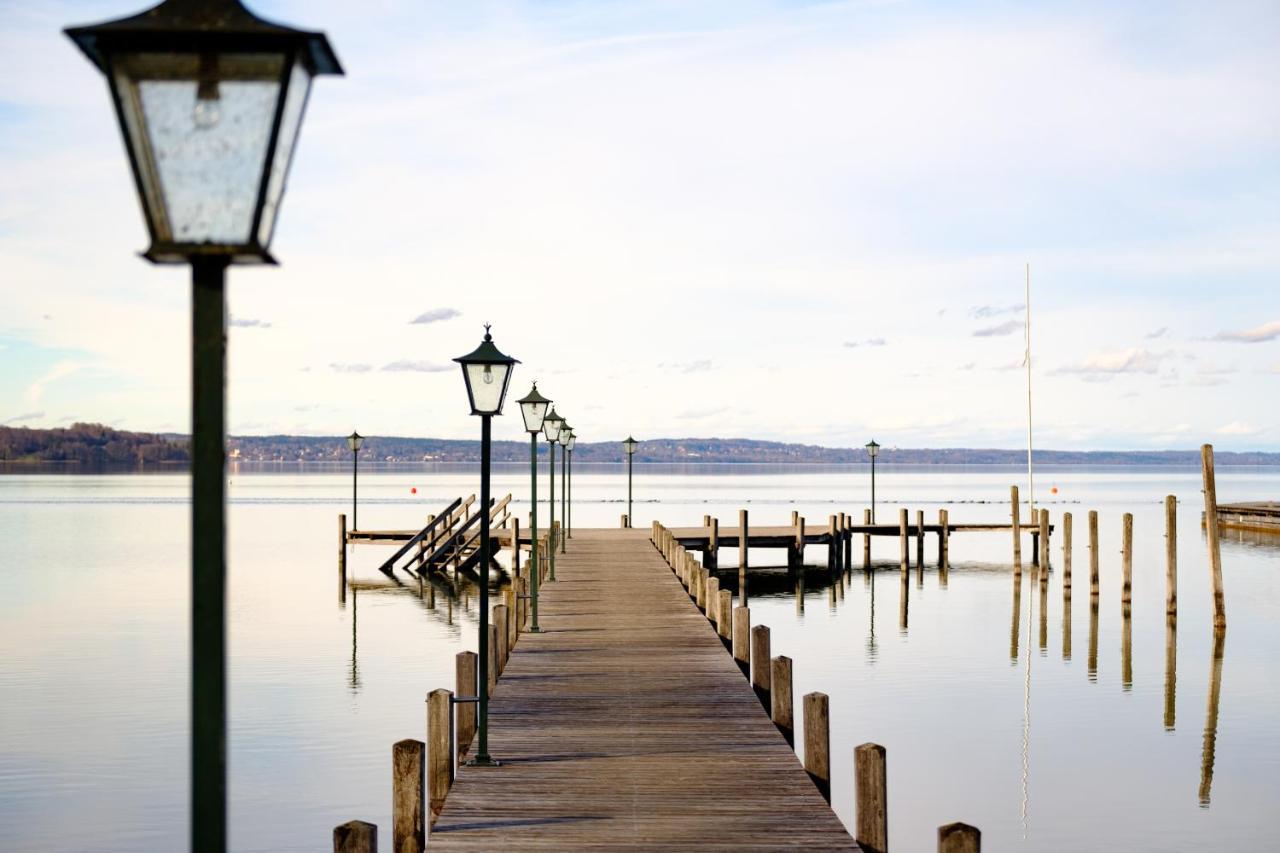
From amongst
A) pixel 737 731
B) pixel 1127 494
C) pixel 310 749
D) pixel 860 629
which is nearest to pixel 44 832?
pixel 310 749

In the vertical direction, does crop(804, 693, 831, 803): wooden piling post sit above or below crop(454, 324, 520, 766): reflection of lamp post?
below

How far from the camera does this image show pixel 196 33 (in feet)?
12.5

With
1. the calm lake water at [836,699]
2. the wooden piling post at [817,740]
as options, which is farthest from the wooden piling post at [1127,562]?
the wooden piling post at [817,740]

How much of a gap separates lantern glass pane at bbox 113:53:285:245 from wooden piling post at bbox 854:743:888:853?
6646 mm

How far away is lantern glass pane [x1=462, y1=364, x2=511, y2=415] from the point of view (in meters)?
12.2

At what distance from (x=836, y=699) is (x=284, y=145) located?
21128mm

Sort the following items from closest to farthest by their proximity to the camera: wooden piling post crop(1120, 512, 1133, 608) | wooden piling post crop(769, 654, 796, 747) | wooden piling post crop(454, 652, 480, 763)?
wooden piling post crop(454, 652, 480, 763) < wooden piling post crop(769, 654, 796, 747) < wooden piling post crop(1120, 512, 1133, 608)

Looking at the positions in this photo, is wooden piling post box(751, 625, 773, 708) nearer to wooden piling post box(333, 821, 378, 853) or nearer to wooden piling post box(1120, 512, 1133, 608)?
wooden piling post box(333, 821, 378, 853)

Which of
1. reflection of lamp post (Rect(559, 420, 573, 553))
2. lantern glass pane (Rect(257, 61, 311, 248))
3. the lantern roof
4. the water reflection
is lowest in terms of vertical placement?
the water reflection

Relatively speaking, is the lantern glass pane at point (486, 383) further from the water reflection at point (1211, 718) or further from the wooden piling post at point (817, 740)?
the water reflection at point (1211, 718)

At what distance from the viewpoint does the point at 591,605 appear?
23.0 m

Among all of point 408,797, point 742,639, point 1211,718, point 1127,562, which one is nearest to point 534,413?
point 742,639

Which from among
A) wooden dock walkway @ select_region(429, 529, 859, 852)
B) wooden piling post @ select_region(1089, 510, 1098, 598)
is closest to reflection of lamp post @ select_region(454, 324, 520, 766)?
wooden dock walkway @ select_region(429, 529, 859, 852)

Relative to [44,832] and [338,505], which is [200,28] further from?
[338,505]
